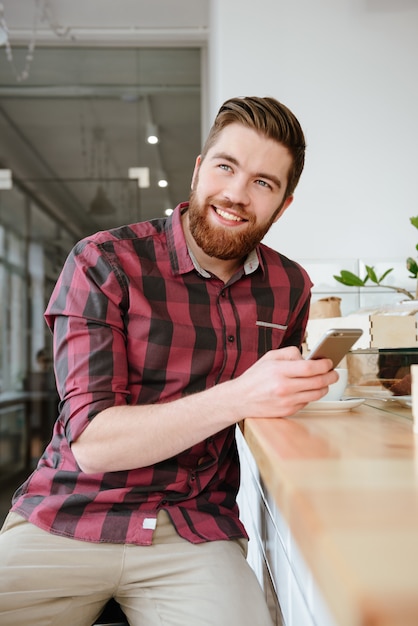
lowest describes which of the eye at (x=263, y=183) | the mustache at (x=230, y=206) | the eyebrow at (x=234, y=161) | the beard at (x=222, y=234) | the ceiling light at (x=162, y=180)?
the beard at (x=222, y=234)

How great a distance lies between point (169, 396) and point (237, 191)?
1.74 ft

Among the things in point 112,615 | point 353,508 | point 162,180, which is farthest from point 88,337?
point 162,180

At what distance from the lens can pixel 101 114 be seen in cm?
414

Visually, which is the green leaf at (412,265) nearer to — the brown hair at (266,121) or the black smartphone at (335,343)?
the brown hair at (266,121)

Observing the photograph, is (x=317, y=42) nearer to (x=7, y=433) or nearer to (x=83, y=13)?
(x=83, y=13)

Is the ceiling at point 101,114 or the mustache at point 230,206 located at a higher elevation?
the ceiling at point 101,114

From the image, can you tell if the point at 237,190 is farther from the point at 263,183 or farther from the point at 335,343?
the point at 335,343

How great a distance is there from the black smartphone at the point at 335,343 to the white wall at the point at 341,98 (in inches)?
81.0

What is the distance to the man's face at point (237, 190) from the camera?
1.51 meters

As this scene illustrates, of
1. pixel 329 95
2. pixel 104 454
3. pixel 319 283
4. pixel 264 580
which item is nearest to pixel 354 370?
pixel 264 580

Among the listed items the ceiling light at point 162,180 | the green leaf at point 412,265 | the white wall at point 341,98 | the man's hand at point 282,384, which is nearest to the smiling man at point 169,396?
the man's hand at point 282,384

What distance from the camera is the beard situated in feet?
4.89

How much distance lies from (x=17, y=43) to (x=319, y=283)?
8.58 ft

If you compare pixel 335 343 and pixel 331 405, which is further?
pixel 331 405
